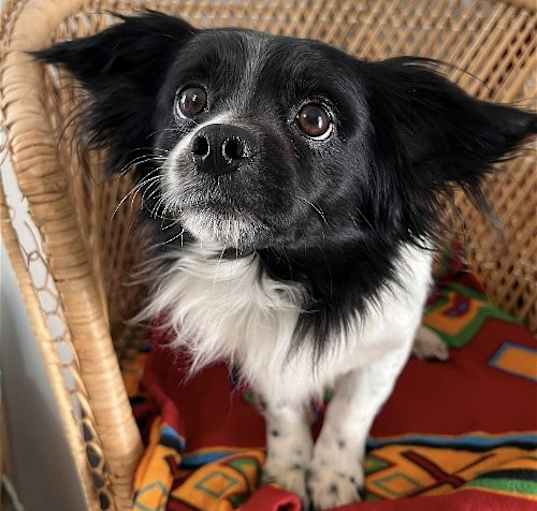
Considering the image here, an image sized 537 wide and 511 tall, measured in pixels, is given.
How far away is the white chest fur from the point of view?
1.26 m

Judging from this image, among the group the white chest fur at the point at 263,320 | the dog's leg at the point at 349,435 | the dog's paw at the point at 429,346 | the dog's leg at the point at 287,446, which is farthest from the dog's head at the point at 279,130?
the dog's paw at the point at 429,346

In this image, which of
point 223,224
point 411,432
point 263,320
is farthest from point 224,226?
point 411,432

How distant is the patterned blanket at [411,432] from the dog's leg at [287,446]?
5 cm

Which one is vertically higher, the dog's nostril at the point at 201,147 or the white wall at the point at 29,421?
the dog's nostril at the point at 201,147

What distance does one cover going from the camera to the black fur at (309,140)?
1029 mm

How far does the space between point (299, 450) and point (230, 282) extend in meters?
0.41

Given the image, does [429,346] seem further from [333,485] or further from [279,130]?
[279,130]

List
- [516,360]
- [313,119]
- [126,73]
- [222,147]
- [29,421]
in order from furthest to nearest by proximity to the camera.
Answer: [29,421] < [516,360] < [126,73] < [313,119] < [222,147]

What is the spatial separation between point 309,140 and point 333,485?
2.33 feet

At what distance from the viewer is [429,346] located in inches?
66.9

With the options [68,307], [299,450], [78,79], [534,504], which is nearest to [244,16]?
[78,79]

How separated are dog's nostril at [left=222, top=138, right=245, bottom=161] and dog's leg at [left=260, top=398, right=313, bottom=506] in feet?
2.16

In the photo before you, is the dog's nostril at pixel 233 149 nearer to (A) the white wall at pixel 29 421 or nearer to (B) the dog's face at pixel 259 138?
(B) the dog's face at pixel 259 138

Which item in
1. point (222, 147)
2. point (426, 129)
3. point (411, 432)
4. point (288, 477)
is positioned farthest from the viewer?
point (411, 432)
